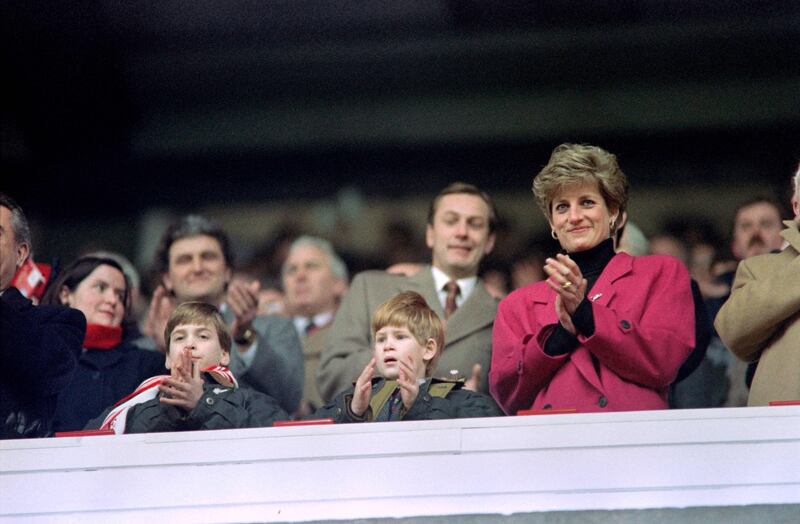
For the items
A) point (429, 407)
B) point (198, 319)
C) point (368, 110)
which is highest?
point (368, 110)

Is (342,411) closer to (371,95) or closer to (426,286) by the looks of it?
(426,286)

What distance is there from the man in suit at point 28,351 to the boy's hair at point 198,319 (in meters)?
0.31

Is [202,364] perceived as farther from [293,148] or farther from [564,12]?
[293,148]

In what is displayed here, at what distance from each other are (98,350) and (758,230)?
9.24ft

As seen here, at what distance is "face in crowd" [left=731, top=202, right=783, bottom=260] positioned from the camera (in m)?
6.08

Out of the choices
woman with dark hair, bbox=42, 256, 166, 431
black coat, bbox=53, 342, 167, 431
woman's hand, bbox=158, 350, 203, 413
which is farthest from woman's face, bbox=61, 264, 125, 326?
woman's hand, bbox=158, 350, 203, 413

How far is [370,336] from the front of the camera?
5535 mm

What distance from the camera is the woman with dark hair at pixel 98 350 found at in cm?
500

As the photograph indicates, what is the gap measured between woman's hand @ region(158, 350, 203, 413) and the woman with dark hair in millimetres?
588

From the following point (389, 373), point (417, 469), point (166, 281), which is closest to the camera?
point (417, 469)

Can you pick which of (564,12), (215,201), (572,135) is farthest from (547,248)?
(215,201)

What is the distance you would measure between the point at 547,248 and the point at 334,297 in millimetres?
1367

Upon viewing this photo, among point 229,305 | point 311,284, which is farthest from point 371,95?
point 229,305

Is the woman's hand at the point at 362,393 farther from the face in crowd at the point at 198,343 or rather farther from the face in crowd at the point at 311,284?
the face in crowd at the point at 311,284
